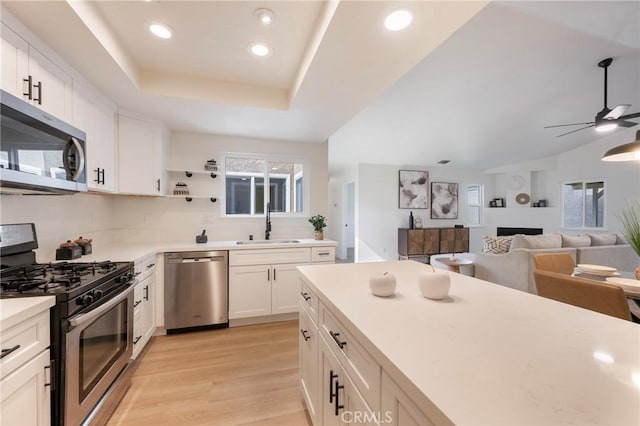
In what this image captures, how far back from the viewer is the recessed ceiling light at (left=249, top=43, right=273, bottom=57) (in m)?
1.90

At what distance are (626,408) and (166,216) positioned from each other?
12.1 ft

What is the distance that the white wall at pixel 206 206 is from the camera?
3109 millimetres

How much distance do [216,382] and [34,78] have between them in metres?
2.31

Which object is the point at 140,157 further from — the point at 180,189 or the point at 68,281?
the point at 68,281

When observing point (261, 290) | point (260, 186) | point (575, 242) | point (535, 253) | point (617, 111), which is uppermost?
point (617, 111)

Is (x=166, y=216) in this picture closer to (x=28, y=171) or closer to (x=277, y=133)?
(x=277, y=133)

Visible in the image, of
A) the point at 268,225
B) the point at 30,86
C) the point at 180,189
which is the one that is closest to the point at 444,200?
the point at 268,225

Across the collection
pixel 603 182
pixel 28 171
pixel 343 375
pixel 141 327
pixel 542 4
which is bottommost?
pixel 141 327

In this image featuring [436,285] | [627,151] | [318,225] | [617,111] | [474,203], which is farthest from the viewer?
[474,203]

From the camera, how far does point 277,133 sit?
3.35m

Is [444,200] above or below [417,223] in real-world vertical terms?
above

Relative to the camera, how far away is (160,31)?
1773 millimetres

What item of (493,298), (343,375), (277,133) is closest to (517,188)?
(277,133)

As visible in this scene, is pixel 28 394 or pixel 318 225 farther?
pixel 318 225
